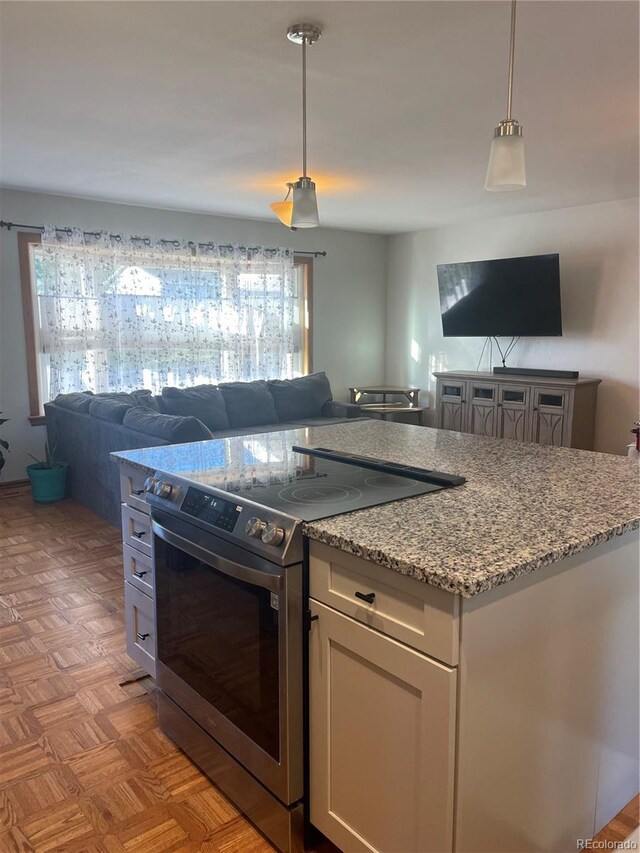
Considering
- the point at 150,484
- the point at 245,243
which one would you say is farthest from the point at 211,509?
the point at 245,243

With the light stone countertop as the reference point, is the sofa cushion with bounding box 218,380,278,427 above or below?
below

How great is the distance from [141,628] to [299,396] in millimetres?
3715

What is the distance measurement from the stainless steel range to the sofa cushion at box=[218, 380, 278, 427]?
10.8ft

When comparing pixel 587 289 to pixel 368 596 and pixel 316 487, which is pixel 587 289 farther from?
pixel 368 596

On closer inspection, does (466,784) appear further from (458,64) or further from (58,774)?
(458,64)

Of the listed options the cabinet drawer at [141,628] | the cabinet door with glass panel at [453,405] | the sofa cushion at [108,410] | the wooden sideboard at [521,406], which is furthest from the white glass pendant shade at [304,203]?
the cabinet door with glass panel at [453,405]

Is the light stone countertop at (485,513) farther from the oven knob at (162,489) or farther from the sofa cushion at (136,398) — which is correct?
the sofa cushion at (136,398)

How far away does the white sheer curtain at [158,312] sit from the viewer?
4.94 meters

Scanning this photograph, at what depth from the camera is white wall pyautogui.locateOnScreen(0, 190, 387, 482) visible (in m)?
4.76

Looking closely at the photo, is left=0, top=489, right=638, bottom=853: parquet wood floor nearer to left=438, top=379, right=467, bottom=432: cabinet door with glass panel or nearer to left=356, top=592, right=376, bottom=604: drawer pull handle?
left=356, top=592, right=376, bottom=604: drawer pull handle

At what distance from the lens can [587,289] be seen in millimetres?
5188

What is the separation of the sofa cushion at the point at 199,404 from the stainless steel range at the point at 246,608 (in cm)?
305

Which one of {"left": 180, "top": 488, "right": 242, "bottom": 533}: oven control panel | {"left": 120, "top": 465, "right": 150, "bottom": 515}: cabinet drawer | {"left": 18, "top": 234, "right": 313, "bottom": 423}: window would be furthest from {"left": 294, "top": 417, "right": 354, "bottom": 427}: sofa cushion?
{"left": 180, "top": 488, "right": 242, "bottom": 533}: oven control panel

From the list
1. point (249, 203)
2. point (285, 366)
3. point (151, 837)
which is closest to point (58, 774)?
point (151, 837)
